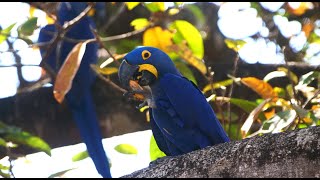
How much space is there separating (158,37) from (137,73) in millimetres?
743

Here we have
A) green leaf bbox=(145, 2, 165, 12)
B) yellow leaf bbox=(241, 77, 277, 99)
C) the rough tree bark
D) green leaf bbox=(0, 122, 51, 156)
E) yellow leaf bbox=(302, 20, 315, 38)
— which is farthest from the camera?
yellow leaf bbox=(302, 20, 315, 38)

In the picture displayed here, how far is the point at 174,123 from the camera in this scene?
6.85 feet

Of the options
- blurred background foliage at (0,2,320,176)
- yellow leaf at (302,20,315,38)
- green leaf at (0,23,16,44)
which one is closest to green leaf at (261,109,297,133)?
blurred background foliage at (0,2,320,176)

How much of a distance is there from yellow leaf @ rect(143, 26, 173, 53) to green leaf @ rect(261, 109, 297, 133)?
2.39 feet

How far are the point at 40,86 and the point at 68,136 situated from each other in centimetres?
25

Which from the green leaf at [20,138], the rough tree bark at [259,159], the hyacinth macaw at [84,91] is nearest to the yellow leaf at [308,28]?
the hyacinth macaw at [84,91]

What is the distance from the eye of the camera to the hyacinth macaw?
2752 millimetres

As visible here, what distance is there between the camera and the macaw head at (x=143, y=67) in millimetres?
2127

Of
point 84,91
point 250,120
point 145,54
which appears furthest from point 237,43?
point 84,91

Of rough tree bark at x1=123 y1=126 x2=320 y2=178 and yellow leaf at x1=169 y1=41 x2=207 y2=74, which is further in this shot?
yellow leaf at x1=169 y1=41 x2=207 y2=74

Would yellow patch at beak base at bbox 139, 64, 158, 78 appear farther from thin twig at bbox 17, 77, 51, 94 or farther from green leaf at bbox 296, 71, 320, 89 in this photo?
thin twig at bbox 17, 77, 51, 94

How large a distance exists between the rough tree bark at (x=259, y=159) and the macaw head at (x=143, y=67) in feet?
2.21

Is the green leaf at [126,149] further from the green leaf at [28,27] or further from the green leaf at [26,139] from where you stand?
the green leaf at [28,27]

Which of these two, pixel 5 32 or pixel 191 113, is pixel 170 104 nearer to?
pixel 191 113
